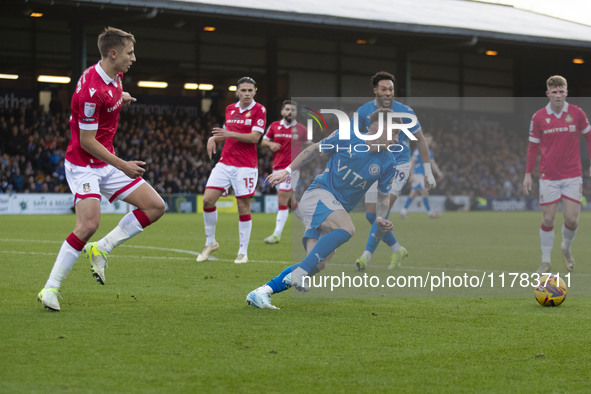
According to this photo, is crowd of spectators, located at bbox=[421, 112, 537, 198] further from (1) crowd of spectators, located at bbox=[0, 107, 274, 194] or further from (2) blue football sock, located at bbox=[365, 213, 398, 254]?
(2) blue football sock, located at bbox=[365, 213, 398, 254]

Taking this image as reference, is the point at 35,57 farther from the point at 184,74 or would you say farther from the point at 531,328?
the point at 531,328

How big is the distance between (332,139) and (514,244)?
911cm

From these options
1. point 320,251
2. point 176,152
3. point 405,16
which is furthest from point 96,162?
point 405,16

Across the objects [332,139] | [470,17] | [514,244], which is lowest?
[514,244]

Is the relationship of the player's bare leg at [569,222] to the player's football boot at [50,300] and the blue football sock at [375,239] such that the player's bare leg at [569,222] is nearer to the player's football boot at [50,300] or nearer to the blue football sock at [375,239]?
the blue football sock at [375,239]

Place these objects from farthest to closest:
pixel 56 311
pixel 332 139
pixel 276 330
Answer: pixel 332 139, pixel 56 311, pixel 276 330

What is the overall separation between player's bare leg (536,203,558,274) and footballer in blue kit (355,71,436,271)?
1667 mm

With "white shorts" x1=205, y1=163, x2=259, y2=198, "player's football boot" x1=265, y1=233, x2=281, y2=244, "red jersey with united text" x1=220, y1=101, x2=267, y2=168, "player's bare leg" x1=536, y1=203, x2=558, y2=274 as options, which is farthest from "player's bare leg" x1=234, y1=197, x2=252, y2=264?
"player's bare leg" x1=536, y1=203, x2=558, y2=274

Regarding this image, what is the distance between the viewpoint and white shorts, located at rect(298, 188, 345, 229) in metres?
7.38

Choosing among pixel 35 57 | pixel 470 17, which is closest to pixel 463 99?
pixel 470 17

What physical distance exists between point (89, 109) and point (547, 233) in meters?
6.08

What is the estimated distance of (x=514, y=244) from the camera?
15.8 metres

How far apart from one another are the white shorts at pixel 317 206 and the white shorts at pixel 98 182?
143 centimetres

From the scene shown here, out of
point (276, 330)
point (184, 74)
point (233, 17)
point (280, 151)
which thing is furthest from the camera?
point (184, 74)
